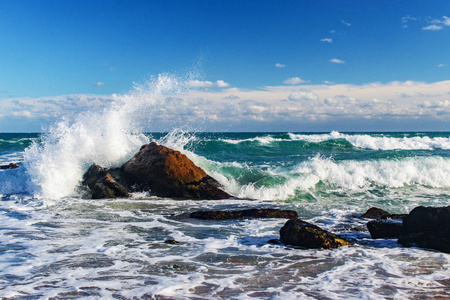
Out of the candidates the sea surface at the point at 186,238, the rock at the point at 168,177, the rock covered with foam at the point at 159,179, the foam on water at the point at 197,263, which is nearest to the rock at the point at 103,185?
the rock covered with foam at the point at 159,179

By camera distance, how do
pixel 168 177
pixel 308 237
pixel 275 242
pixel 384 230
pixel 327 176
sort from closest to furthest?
pixel 308 237
pixel 275 242
pixel 384 230
pixel 168 177
pixel 327 176

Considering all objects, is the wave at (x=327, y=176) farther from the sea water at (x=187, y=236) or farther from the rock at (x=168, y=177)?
the rock at (x=168, y=177)

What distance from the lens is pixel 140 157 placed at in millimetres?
10508

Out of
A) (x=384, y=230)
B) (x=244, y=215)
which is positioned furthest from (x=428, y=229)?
(x=244, y=215)

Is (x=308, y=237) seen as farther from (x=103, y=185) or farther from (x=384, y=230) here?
(x=103, y=185)

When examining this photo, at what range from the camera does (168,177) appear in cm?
1001

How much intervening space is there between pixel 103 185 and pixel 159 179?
1.53m

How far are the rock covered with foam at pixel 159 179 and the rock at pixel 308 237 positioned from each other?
4.74 metres

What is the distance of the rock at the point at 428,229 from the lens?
5.15 metres

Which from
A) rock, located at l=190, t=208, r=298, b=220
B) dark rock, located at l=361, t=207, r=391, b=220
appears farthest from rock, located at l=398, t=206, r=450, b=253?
rock, located at l=190, t=208, r=298, b=220

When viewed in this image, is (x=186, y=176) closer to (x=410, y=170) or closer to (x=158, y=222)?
(x=158, y=222)

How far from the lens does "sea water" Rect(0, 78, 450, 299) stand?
3.85 m

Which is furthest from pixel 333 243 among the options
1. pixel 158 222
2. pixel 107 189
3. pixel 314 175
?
pixel 314 175

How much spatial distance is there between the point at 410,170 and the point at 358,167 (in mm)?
1981
